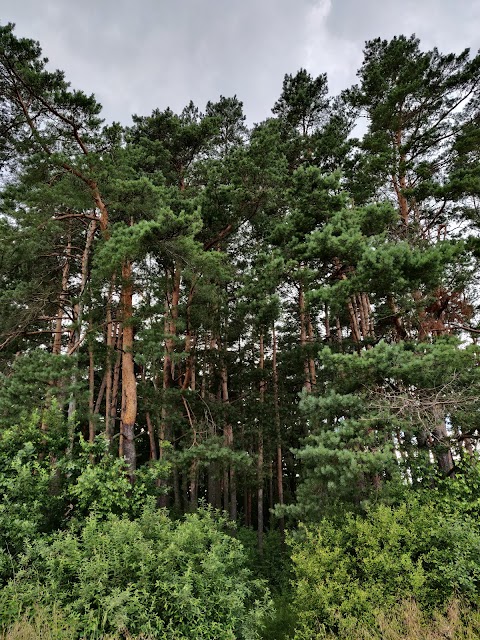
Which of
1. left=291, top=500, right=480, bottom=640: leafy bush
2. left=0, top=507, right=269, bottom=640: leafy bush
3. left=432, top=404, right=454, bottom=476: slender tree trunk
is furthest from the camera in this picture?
left=432, top=404, right=454, bottom=476: slender tree trunk

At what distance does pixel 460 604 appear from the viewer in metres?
4.62

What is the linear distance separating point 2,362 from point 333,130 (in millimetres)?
13363

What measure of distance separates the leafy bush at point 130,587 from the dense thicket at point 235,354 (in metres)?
0.04

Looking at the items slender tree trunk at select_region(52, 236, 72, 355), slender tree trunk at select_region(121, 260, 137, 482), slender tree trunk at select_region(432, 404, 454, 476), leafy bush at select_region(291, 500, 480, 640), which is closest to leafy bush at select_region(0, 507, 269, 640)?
leafy bush at select_region(291, 500, 480, 640)

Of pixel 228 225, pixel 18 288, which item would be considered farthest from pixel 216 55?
Result: pixel 18 288

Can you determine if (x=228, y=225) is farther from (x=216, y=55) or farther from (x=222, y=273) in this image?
(x=216, y=55)

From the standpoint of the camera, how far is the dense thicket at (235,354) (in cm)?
464

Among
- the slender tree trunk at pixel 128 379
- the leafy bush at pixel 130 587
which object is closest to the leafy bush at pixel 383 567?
the leafy bush at pixel 130 587

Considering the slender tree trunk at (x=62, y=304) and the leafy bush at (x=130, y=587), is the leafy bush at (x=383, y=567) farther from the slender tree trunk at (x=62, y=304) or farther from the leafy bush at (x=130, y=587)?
the slender tree trunk at (x=62, y=304)

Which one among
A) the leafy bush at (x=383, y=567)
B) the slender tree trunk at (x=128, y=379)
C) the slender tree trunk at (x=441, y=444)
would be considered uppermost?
the slender tree trunk at (x=128, y=379)

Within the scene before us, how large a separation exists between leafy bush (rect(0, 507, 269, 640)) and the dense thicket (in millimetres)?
35

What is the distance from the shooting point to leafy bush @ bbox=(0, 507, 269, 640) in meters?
3.73

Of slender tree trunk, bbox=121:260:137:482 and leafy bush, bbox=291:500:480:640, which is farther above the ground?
slender tree trunk, bbox=121:260:137:482

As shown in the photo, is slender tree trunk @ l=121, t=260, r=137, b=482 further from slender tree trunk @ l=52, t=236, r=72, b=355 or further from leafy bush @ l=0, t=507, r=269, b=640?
leafy bush @ l=0, t=507, r=269, b=640
